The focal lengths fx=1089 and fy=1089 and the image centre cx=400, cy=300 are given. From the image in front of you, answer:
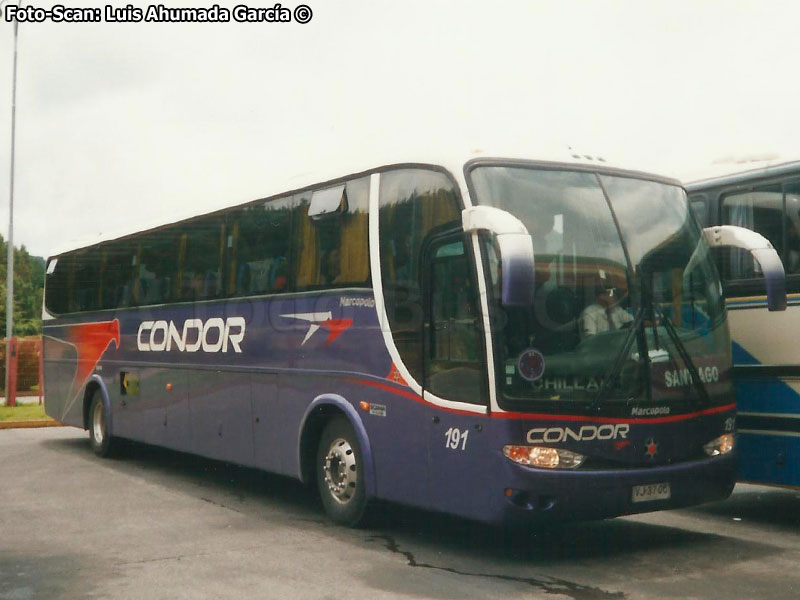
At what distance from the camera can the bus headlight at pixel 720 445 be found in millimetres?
8457

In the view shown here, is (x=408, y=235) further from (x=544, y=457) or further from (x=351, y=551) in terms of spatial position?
(x=351, y=551)

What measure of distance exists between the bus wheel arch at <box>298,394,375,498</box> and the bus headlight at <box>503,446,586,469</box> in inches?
72.5

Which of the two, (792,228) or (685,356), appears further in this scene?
(792,228)

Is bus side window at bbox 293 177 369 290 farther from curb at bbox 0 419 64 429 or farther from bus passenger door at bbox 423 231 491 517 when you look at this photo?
curb at bbox 0 419 64 429

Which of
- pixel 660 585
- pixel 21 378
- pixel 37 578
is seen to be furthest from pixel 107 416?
pixel 21 378

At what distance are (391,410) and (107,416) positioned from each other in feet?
25.6

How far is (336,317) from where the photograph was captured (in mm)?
9695

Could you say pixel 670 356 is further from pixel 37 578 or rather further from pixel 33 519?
pixel 33 519

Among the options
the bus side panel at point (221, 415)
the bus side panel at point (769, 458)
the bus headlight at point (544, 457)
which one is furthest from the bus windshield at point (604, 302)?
the bus side panel at point (221, 415)

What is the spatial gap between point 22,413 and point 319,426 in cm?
1546

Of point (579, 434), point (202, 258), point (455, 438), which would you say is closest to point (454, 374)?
point (455, 438)

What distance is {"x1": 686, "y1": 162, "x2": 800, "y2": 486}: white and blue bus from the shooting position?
9.40 metres

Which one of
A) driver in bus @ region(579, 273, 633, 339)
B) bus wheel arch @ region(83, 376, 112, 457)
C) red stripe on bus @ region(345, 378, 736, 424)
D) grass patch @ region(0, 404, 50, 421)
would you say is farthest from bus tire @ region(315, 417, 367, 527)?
grass patch @ region(0, 404, 50, 421)

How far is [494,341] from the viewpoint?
306 inches
